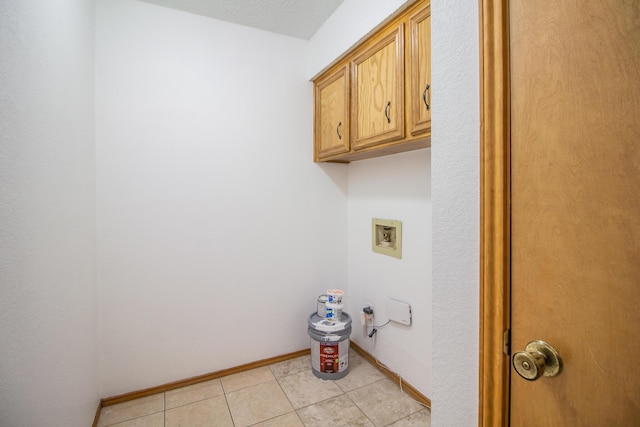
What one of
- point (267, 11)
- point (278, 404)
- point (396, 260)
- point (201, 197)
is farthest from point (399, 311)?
point (267, 11)

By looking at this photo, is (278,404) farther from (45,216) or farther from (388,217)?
(45,216)

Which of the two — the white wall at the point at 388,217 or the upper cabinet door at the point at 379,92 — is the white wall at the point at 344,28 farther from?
the upper cabinet door at the point at 379,92

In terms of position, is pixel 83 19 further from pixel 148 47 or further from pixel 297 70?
pixel 297 70

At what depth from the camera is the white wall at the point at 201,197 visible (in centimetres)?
176

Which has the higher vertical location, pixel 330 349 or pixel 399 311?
pixel 399 311

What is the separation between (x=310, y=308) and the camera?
2.35 m

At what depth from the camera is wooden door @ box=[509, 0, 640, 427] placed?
502mm

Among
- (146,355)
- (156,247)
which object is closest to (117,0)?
(156,247)

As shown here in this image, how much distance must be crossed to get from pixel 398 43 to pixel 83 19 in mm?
1649

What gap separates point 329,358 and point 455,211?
1608 millimetres

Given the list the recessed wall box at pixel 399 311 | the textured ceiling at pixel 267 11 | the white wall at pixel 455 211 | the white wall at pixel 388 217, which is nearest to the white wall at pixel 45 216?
the textured ceiling at pixel 267 11

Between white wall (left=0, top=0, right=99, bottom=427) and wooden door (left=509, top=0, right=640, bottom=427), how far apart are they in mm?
1305

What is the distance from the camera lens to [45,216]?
3.37 ft

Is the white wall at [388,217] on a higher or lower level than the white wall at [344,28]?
lower
